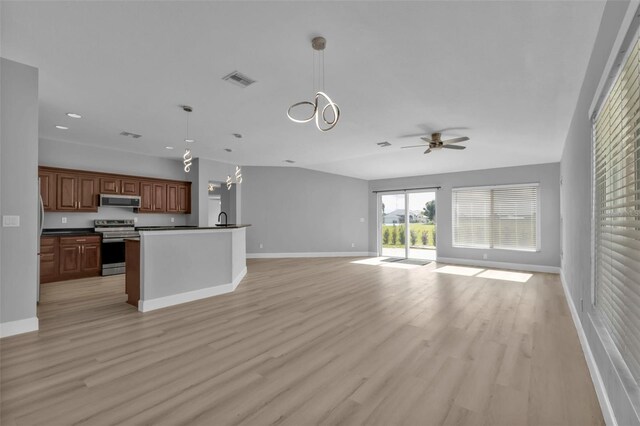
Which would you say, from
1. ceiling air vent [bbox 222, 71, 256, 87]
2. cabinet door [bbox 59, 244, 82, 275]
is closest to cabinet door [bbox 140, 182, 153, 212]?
cabinet door [bbox 59, 244, 82, 275]

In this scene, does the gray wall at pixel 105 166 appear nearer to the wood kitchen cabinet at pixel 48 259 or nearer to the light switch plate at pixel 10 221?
the wood kitchen cabinet at pixel 48 259

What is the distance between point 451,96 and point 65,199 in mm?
7107

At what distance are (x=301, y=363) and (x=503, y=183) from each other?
721 cm

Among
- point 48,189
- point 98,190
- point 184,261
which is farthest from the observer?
point 98,190

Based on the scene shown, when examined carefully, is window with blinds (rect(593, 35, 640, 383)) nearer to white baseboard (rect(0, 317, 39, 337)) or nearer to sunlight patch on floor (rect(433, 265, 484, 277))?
sunlight patch on floor (rect(433, 265, 484, 277))

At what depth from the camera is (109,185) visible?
652 cm

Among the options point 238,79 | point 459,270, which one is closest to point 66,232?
point 238,79

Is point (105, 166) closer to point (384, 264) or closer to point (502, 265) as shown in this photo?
point (384, 264)

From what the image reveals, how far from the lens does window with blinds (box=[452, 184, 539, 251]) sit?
23.7 ft

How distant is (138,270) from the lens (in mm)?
4020

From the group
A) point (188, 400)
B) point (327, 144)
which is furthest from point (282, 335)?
point (327, 144)

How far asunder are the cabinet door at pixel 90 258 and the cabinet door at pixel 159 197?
1515 mm

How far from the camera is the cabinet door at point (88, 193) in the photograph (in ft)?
20.2

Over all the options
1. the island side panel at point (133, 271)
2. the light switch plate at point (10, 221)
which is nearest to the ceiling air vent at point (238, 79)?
the island side panel at point (133, 271)
